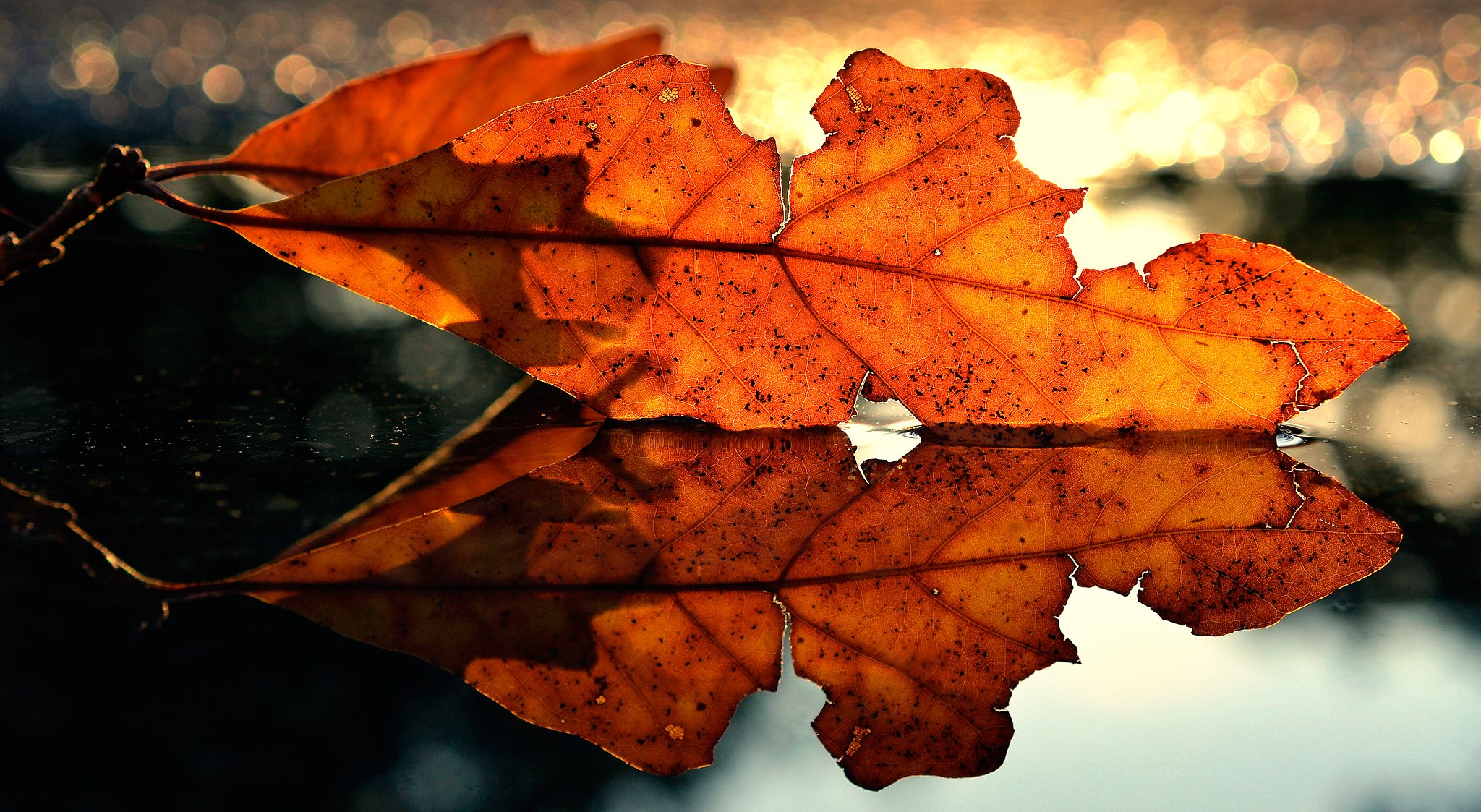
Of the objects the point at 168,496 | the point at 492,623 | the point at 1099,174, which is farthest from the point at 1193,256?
the point at 1099,174

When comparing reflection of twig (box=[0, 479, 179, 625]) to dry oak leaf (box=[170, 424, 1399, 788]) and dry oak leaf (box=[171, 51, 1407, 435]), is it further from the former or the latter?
dry oak leaf (box=[171, 51, 1407, 435])

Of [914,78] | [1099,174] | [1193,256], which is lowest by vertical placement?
[1099,174]

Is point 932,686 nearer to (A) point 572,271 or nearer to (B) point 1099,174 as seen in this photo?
(A) point 572,271

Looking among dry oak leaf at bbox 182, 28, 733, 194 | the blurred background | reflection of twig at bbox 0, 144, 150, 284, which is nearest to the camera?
the blurred background

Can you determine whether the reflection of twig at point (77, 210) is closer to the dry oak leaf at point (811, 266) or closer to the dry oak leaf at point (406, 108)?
the dry oak leaf at point (811, 266)

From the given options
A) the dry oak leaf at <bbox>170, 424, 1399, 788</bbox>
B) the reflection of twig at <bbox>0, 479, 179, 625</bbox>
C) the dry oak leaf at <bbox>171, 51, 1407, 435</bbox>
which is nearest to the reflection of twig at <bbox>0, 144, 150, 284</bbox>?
the dry oak leaf at <bbox>171, 51, 1407, 435</bbox>

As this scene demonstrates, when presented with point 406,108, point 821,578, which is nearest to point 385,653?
point 821,578

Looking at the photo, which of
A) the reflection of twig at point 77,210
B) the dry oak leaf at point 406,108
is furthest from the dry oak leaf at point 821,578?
the dry oak leaf at point 406,108
